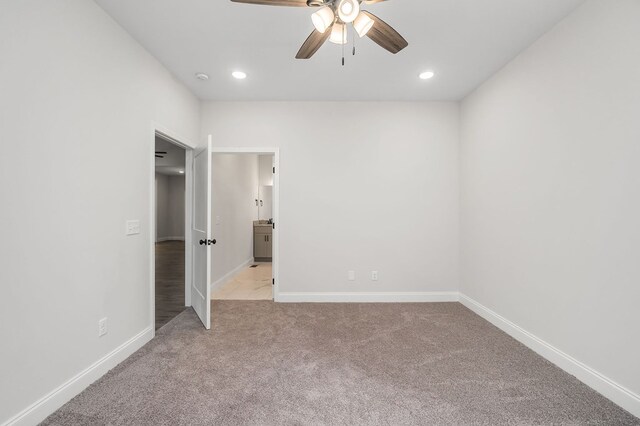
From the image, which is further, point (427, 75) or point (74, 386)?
point (427, 75)

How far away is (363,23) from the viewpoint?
1.59 meters

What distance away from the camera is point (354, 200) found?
3627mm

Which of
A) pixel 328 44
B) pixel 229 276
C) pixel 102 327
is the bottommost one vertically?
pixel 229 276

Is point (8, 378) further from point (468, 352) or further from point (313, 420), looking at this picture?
point (468, 352)

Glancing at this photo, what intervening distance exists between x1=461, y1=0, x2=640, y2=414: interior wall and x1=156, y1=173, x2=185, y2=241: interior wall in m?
10.4

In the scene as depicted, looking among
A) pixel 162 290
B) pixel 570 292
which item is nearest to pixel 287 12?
pixel 570 292

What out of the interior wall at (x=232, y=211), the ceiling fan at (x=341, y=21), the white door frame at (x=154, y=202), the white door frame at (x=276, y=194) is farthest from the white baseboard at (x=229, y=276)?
the ceiling fan at (x=341, y=21)

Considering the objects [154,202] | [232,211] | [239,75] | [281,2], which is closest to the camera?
[281,2]

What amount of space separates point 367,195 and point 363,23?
2254 millimetres

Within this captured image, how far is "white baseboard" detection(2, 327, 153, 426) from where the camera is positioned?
4.83ft

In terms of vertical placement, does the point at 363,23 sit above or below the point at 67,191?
above

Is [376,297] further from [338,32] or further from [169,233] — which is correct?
[169,233]

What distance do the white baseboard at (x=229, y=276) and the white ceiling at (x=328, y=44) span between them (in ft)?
8.87

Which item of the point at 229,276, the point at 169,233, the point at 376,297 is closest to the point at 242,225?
the point at 229,276
